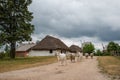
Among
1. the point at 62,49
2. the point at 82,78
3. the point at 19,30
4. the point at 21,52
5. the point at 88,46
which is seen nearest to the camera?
the point at 82,78

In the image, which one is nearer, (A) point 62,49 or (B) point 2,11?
(B) point 2,11

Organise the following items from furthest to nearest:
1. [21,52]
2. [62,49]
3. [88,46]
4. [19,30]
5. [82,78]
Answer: [88,46] → [21,52] → [62,49] → [19,30] → [82,78]

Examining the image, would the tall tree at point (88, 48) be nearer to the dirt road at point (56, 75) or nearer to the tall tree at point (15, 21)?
the tall tree at point (15, 21)

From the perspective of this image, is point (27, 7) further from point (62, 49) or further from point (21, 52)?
point (21, 52)

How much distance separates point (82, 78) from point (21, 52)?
9366 centimetres

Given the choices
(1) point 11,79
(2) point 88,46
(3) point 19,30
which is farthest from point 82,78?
(2) point 88,46

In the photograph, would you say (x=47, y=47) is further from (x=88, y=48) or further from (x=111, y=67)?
(x=88, y=48)

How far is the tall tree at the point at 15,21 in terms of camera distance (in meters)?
53.9

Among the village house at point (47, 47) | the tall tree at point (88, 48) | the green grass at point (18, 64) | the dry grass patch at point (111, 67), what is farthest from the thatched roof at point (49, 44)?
the tall tree at point (88, 48)

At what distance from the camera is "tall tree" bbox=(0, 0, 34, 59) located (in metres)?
53.9

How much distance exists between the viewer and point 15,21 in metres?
55.6

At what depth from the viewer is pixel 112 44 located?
144 m

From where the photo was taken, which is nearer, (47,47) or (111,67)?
(111,67)

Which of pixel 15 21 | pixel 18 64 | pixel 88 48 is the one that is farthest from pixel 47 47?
pixel 88 48
